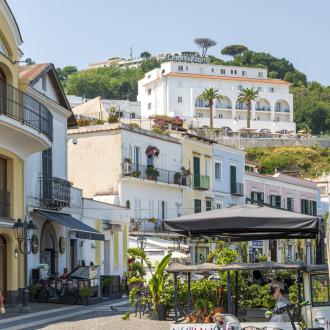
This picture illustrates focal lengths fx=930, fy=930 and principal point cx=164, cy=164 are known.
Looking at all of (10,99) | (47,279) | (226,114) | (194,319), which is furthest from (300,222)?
(226,114)

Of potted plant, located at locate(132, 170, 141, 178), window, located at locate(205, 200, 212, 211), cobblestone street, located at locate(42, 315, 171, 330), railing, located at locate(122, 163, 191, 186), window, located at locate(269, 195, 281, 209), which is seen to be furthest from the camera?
window, located at locate(269, 195, 281, 209)

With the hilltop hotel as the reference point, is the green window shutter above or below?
below

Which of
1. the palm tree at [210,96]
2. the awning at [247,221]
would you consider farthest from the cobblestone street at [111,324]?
the palm tree at [210,96]

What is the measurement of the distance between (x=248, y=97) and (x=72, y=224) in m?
90.8

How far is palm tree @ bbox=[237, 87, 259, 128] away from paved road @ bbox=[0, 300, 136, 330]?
9394 cm

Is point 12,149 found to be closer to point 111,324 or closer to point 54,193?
point 54,193

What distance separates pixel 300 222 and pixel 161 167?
34.3 m

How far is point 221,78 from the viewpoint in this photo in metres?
127

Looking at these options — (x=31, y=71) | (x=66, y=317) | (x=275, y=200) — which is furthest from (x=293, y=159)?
(x=66, y=317)

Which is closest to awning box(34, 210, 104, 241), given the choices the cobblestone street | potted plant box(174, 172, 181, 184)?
the cobblestone street

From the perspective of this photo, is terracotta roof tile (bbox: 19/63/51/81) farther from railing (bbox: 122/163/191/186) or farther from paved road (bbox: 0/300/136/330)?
railing (bbox: 122/163/191/186)

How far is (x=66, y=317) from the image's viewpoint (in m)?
23.4

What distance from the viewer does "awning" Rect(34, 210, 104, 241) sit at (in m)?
31.5

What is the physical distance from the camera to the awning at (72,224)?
3147cm
